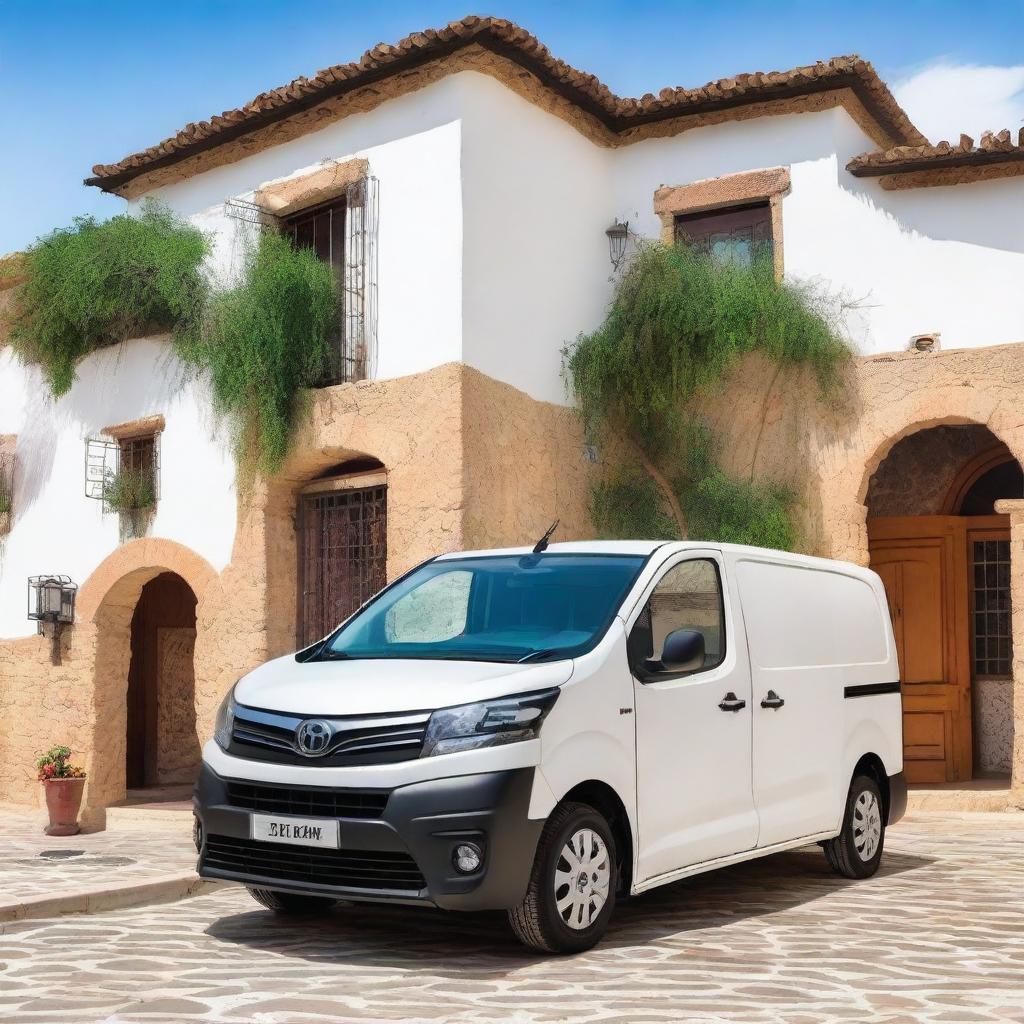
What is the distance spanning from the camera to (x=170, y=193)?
1645 centimetres

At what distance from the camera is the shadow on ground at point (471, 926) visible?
20.5ft

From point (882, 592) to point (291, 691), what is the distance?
4.75 m

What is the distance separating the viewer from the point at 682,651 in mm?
6672

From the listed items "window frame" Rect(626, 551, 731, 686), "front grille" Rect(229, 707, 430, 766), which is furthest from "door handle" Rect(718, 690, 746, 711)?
"front grille" Rect(229, 707, 430, 766)

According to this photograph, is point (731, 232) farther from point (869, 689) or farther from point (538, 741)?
point (538, 741)

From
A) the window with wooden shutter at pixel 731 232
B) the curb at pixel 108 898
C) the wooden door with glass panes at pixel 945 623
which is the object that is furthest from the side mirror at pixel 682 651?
Answer: the wooden door with glass panes at pixel 945 623

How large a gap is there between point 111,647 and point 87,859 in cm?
641

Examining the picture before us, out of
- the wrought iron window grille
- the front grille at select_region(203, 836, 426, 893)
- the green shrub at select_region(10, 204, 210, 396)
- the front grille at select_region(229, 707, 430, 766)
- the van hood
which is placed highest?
the green shrub at select_region(10, 204, 210, 396)

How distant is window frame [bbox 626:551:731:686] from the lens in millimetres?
6680

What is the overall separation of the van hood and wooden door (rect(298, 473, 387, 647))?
7.62 metres

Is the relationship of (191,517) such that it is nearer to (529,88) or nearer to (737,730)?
(529,88)

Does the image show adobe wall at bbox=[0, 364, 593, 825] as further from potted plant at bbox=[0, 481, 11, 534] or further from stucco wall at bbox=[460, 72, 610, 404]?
potted plant at bbox=[0, 481, 11, 534]

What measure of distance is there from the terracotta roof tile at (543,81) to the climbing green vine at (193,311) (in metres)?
1.19

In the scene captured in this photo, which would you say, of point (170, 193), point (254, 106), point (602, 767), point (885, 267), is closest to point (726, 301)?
point (885, 267)
